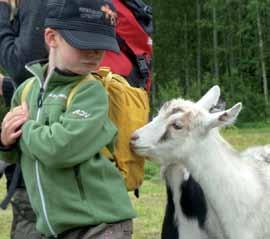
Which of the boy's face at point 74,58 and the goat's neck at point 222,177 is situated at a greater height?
the boy's face at point 74,58

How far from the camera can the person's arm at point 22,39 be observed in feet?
11.7

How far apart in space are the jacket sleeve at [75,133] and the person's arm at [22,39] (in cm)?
70

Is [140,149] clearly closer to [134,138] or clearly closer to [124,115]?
[134,138]

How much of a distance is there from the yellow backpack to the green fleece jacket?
0.13 m

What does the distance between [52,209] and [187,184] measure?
5.07ft

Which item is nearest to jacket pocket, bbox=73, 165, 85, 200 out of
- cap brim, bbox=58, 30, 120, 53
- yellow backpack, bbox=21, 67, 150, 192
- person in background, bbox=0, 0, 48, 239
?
yellow backpack, bbox=21, 67, 150, 192

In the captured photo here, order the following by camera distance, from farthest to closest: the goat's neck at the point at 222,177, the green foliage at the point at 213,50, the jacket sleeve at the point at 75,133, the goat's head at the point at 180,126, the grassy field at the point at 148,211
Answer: the green foliage at the point at 213,50 → the grassy field at the point at 148,211 → the goat's neck at the point at 222,177 → the goat's head at the point at 180,126 → the jacket sleeve at the point at 75,133

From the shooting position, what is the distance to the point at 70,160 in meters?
2.88

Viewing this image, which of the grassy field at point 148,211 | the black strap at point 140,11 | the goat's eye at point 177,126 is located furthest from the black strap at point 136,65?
the grassy field at point 148,211

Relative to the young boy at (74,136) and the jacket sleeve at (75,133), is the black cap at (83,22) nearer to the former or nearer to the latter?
the young boy at (74,136)

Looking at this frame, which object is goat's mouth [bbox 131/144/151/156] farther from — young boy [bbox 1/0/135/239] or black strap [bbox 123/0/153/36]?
black strap [bbox 123/0/153/36]

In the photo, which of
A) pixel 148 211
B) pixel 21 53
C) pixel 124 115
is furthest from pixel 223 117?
pixel 148 211

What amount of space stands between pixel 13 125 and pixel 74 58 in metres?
0.36

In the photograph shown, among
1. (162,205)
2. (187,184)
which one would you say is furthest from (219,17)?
(187,184)
